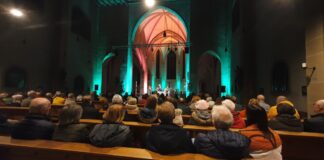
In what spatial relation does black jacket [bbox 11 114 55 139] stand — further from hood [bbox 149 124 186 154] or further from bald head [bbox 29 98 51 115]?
hood [bbox 149 124 186 154]

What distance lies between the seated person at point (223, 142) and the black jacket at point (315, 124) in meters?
1.86

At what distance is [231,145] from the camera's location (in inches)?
65.1

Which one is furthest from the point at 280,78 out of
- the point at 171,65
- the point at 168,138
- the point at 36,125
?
the point at 171,65

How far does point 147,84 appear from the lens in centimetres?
2497

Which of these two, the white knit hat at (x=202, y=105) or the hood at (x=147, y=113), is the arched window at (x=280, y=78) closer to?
the white knit hat at (x=202, y=105)

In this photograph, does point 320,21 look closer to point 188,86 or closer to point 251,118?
point 251,118

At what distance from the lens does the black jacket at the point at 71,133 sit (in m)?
2.18

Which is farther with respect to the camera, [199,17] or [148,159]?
[199,17]

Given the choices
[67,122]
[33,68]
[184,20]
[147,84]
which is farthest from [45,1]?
[147,84]

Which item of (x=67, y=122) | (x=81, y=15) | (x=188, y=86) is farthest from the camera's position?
(x=188, y=86)

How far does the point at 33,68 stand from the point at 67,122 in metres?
9.44

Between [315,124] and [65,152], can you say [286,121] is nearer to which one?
[315,124]

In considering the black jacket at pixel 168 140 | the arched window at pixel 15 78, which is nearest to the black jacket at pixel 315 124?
the black jacket at pixel 168 140

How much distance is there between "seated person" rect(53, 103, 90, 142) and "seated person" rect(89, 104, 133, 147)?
6.5 inches
